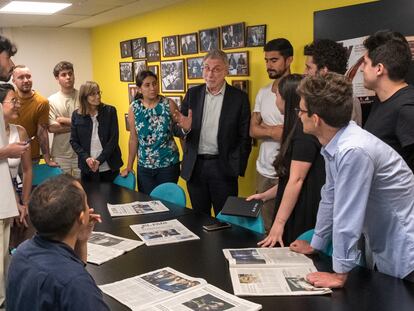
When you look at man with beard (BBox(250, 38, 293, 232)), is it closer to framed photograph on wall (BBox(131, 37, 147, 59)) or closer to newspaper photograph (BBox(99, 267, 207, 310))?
newspaper photograph (BBox(99, 267, 207, 310))

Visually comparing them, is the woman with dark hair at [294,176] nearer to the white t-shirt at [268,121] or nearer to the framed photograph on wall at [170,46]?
the white t-shirt at [268,121]

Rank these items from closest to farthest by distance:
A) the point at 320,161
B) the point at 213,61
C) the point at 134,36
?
the point at 320,161
the point at 213,61
the point at 134,36

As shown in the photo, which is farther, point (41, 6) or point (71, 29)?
point (71, 29)

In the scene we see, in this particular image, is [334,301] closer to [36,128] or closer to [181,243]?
[181,243]

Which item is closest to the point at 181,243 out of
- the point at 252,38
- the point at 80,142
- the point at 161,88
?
the point at 80,142

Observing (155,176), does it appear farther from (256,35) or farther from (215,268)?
(215,268)

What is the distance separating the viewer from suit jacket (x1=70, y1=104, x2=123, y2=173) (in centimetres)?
378

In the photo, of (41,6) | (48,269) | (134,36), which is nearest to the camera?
(48,269)

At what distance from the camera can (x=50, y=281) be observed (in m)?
1.14

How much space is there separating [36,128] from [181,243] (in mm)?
2495

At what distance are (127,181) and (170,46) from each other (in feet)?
6.71

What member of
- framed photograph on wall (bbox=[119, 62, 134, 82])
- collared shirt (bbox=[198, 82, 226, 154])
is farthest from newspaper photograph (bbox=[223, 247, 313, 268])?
framed photograph on wall (bbox=[119, 62, 134, 82])

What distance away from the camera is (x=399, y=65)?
217cm

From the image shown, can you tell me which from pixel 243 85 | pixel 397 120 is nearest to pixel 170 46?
pixel 243 85
